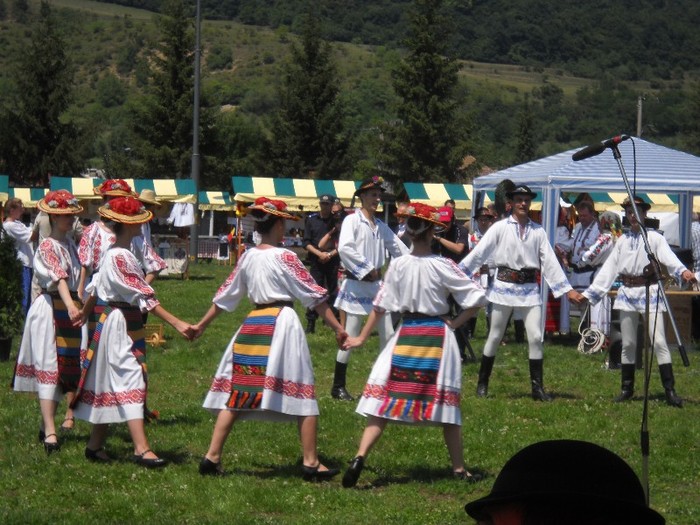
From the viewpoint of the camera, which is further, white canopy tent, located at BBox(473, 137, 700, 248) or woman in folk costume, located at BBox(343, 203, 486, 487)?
white canopy tent, located at BBox(473, 137, 700, 248)

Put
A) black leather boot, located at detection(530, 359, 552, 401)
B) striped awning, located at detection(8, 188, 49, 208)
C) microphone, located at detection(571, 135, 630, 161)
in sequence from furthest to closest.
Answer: striped awning, located at detection(8, 188, 49, 208)
black leather boot, located at detection(530, 359, 552, 401)
microphone, located at detection(571, 135, 630, 161)

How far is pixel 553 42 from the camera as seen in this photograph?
16762 cm

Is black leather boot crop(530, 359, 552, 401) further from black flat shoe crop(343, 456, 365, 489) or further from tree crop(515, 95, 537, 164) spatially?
tree crop(515, 95, 537, 164)

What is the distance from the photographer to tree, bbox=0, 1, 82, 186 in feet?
173

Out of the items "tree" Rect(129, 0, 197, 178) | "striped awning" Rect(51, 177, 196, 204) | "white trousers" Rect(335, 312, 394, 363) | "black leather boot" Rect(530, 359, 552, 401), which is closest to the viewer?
"white trousers" Rect(335, 312, 394, 363)

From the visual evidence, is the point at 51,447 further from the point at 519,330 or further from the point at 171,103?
the point at 171,103

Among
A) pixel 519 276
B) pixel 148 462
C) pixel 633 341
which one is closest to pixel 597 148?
pixel 148 462

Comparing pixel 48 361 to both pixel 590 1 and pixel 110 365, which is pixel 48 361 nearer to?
pixel 110 365

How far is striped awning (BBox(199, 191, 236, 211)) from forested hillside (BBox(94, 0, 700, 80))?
11531cm

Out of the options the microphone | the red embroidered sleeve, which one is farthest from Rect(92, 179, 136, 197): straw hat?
the microphone

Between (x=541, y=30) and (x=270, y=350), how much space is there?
16513 cm

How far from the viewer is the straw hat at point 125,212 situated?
7.79 m

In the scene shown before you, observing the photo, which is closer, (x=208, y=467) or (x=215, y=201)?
(x=208, y=467)

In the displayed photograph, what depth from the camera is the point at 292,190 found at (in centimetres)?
3703
